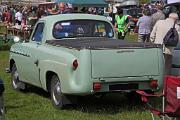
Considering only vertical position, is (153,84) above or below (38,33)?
below

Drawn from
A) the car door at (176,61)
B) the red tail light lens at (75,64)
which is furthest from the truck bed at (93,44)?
the car door at (176,61)

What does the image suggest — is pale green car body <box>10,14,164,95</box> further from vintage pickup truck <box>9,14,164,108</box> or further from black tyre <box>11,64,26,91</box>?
black tyre <box>11,64,26,91</box>

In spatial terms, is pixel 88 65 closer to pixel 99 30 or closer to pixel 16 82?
pixel 99 30

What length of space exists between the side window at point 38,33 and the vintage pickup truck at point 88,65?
0.27 meters

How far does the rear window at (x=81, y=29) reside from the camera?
10297 mm

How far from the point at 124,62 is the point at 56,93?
56.8 inches

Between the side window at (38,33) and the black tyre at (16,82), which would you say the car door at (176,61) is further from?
the black tyre at (16,82)

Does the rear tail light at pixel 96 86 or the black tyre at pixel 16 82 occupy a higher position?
the rear tail light at pixel 96 86

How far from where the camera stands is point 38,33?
10805 mm

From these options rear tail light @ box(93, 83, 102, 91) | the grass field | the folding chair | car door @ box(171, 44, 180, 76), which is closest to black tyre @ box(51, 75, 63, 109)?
the grass field

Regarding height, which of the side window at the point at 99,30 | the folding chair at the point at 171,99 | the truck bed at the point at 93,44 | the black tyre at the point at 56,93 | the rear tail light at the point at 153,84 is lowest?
the black tyre at the point at 56,93

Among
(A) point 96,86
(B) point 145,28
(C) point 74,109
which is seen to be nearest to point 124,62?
(A) point 96,86

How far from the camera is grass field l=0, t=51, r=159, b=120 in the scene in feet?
28.6

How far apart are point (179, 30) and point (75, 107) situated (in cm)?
391
